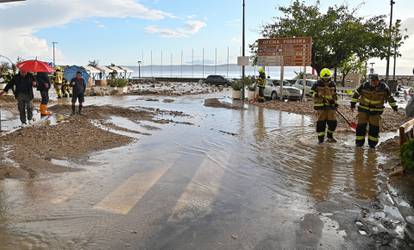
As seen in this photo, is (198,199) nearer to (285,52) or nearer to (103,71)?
(285,52)

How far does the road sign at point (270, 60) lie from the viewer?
2466cm

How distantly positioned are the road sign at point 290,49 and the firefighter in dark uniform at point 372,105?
14.4m

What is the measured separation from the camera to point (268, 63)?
25.0 m

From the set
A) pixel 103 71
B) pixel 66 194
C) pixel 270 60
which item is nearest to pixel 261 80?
pixel 270 60

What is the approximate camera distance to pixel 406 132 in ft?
24.6

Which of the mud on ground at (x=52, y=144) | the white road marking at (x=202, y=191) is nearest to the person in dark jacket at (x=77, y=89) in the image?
the mud on ground at (x=52, y=144)

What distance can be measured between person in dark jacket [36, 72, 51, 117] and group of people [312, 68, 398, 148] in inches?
357

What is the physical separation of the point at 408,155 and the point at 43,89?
1216 centimetres

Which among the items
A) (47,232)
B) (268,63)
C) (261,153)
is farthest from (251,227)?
(268,63)

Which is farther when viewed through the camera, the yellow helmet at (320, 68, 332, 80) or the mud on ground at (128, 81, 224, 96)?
the mud on ground at (128, 81, 224, 96)

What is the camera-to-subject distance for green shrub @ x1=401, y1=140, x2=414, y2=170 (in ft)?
20.5

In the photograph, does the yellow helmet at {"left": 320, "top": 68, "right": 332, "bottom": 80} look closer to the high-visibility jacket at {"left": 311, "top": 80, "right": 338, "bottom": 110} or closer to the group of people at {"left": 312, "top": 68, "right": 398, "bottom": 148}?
the group of people at {"left": 312, "top": 68, "right": 398, "bottom": 148}

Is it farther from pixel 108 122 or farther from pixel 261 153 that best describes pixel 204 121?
pixel 261 153

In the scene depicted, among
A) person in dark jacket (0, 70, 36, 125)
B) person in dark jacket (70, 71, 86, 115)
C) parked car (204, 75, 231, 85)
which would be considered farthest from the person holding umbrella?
parked car (204, 75, 231, 85)
